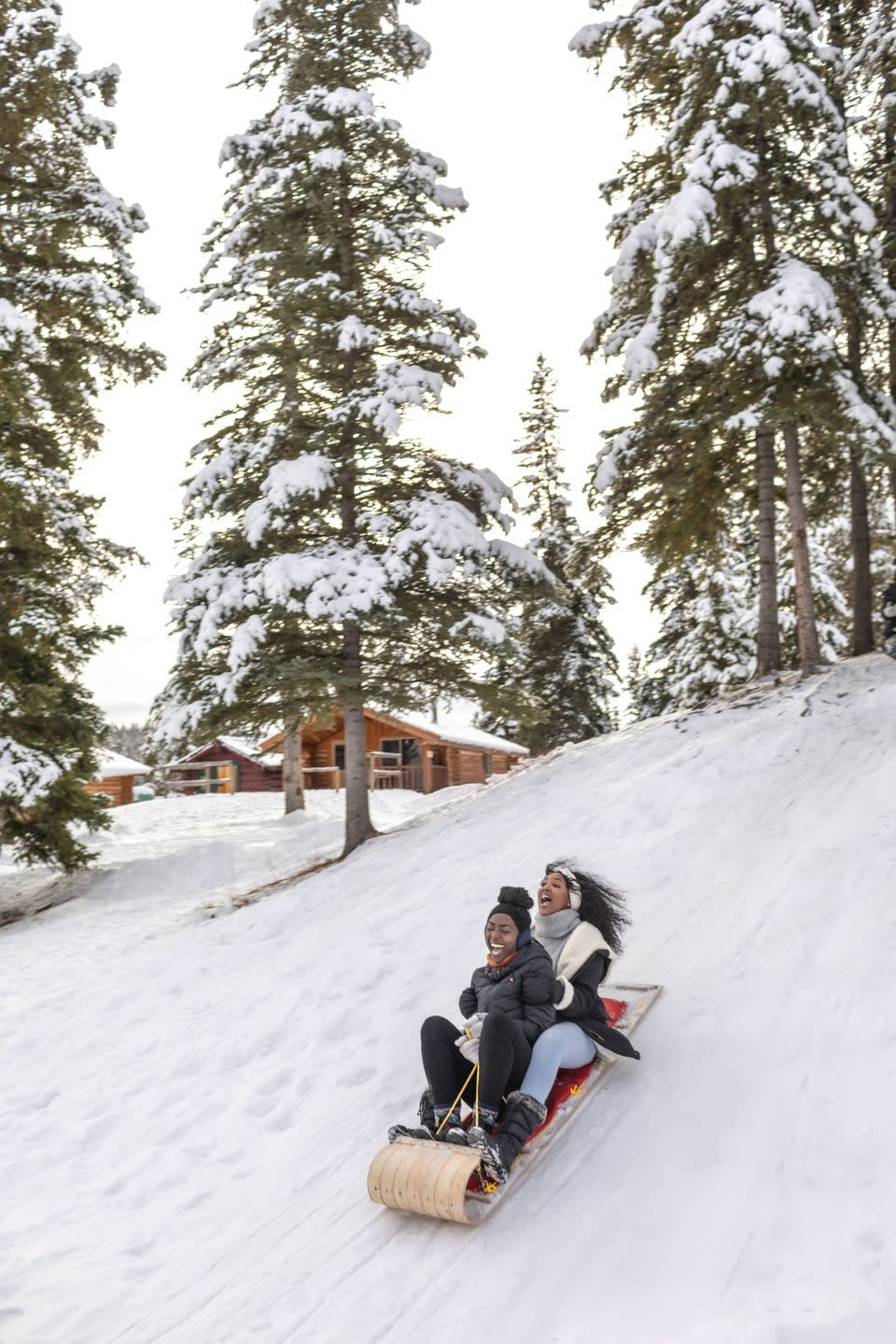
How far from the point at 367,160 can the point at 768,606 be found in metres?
8.57

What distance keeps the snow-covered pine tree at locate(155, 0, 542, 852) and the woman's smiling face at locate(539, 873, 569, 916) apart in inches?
241

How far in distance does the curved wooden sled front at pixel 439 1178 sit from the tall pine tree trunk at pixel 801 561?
8.84 metres

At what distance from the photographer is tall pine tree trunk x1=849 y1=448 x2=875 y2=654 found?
14.4 metres

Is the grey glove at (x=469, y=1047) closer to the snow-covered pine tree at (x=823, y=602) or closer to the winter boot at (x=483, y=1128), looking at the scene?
the winter boot at (x=483, y=1128)

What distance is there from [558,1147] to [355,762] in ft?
28.5

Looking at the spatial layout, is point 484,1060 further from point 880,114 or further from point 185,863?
point 880,114

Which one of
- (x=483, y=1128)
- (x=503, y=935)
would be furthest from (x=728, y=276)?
(x=483, y=1128)

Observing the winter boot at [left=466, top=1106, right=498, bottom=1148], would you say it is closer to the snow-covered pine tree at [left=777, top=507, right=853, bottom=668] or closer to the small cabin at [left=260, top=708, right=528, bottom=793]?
the snow-covered pine tree at [left=777, top=507, right=853, bottom=668]

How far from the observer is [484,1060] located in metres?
4.89

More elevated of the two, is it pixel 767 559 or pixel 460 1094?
pixel 767 559

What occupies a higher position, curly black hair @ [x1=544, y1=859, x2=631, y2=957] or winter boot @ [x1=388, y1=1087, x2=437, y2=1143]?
curly black hair @ [x1=544, y1=859, x2=631, y2=957]

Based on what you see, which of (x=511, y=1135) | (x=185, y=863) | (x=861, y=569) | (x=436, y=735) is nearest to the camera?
(x=511, y=1135)

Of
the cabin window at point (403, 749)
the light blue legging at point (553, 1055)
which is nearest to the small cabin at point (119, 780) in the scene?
the cabin window at point (403, 749)

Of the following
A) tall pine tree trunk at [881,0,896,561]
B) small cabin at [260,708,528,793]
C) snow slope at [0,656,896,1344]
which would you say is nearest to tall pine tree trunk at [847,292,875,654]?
tall pine tree trunk at [881,0,896,561]
